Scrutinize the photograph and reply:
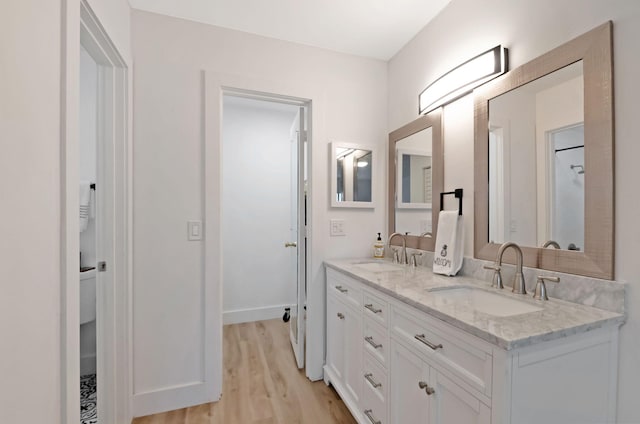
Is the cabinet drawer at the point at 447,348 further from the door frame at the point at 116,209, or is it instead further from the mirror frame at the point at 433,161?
A: the door frame at the point at 116,209

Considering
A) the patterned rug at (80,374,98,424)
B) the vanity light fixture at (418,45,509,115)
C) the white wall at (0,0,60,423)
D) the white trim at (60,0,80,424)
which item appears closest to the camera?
the white wall at (0,0,60,423)

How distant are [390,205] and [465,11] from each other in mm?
1276

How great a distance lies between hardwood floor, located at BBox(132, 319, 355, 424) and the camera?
5.65 feet

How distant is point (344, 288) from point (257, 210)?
1.79 metres

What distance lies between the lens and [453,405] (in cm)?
96

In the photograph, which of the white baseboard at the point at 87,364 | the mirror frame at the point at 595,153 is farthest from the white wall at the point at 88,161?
the mirror frame at the point at 595,153

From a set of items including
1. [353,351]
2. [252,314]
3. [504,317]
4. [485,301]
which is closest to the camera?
[504,317]

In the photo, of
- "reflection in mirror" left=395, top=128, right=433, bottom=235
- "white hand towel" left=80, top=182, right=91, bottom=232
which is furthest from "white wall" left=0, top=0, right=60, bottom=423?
"reflection in mirror" left=395, top=128, right=433, bottom=235

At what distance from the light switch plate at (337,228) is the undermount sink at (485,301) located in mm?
970

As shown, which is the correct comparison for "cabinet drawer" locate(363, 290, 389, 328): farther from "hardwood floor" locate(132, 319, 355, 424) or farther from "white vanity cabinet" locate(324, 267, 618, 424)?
"hardwood floor" locate(132, 319, 355, 424)

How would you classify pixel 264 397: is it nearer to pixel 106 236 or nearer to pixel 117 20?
pixel 106 236

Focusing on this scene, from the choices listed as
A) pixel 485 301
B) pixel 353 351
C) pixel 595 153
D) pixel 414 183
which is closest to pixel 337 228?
pixel 414 183

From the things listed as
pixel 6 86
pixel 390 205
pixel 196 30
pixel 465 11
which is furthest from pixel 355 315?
pixel 196 30

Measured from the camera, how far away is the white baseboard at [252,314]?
10.4 ft
